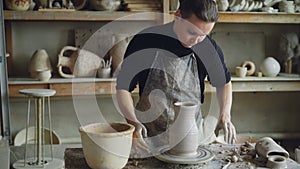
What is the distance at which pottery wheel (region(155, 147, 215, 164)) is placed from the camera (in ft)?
3.96

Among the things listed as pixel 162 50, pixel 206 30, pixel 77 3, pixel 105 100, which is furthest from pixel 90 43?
pixel 206 30

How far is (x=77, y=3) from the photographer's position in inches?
100.0

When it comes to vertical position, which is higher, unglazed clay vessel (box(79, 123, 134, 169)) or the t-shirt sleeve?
the t-shirt sleeve

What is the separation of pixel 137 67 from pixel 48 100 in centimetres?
125

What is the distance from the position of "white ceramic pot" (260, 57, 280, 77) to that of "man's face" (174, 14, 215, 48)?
1334 millimetres

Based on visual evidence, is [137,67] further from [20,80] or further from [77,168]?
[20,80]

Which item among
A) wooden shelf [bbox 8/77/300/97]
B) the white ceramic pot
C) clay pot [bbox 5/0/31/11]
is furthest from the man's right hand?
the white ceramic pot

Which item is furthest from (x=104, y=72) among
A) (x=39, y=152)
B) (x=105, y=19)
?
(x=39, y=152)

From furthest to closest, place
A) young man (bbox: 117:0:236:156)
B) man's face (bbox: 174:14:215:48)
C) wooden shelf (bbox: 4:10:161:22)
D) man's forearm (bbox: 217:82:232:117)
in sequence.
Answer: wooden shelf (bbox: 4:10:161:22), man's forearm (bbox: 217:82:232:117), young man (bbox: 117:0:236:156), man's face (bbox: 174:14:215:48)

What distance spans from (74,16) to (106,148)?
143 centimetres

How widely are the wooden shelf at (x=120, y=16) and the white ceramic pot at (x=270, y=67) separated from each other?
0.28 metres

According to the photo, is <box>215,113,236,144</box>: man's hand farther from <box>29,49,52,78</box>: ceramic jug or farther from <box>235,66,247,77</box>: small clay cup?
<box>29,49,52,78</box>: ceramic jug

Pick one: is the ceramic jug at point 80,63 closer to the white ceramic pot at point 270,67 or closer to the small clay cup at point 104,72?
the small clay cup at point 104,72

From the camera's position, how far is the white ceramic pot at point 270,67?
8.79ft
